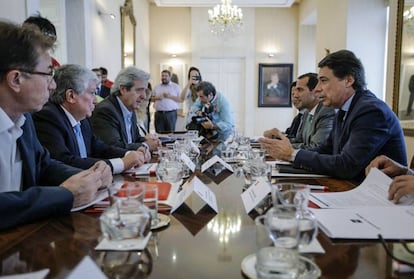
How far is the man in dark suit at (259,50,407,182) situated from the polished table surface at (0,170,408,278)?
772 mm

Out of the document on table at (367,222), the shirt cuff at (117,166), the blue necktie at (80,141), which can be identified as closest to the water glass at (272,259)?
the document on table at (367,222)

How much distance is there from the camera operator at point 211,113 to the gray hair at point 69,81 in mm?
1869

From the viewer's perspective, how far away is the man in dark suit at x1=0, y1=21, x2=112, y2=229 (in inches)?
46.6

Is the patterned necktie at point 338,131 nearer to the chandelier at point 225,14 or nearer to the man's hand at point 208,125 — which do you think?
the man's hand at point 208,125

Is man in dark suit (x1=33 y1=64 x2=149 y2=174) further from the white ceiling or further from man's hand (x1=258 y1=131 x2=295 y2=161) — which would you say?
the white ceiling

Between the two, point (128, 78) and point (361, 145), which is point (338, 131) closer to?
point (361, 145)

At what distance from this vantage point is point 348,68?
2.10 m

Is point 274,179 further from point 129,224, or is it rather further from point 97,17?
point 97,17

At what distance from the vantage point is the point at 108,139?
255cm

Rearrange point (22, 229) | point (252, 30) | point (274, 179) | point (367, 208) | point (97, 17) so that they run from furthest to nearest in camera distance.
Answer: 1. point (252, 30)
2. point (97, 17)
3. point (274, 179)
4. point (367, 208)
5. point (22, 229)

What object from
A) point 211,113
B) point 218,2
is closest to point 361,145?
point 211,113

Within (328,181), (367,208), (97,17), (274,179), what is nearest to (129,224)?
(367,208)

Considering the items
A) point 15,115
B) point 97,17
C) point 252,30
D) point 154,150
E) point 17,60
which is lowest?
point 154,150

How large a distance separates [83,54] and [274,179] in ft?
11.2
